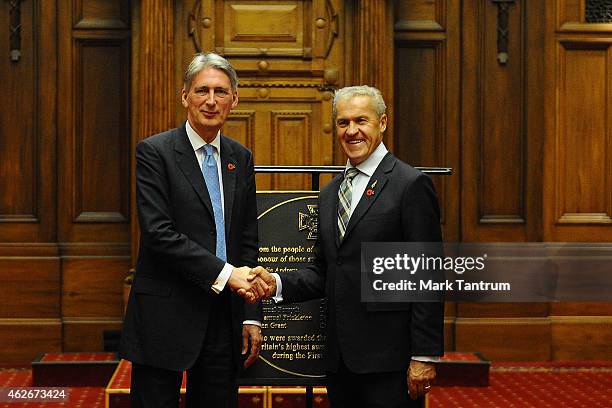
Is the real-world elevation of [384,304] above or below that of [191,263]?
below

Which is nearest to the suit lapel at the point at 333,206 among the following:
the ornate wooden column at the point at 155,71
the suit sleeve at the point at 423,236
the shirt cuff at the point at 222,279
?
the suit sleeve at the point at 423,236

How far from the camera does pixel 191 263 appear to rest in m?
2.99

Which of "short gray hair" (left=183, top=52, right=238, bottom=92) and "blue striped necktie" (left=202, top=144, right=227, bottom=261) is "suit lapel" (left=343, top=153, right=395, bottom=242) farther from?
"short gray hair" (left=183, top=52, right=238, bottom=92)

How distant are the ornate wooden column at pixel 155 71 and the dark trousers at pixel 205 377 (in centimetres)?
348

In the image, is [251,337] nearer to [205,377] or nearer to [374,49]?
[205,377]

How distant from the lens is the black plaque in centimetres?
362

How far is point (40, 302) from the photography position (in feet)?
22.4

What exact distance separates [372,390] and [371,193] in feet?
2.01

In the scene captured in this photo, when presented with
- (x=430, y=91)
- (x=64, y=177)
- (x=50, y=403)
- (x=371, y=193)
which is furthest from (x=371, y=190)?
(x=64, y=177)

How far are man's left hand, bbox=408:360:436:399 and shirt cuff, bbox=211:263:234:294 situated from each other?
24.4 inches

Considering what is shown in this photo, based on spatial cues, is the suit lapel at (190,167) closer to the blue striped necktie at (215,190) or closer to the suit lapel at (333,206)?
the blue striped necktie at (215,190)

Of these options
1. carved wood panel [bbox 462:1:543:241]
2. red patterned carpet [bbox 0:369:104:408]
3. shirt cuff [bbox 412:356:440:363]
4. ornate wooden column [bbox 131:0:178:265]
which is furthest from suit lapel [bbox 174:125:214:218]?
carved wood panel [bbox 462:1:543:241]

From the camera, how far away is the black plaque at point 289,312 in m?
3.62

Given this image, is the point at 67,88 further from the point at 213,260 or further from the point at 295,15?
the point at 213,260
